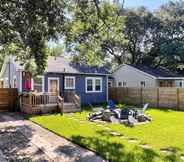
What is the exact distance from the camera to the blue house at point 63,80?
19688 mm

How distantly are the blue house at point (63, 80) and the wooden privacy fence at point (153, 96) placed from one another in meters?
1.67

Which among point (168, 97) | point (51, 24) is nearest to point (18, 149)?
point (51, 24)

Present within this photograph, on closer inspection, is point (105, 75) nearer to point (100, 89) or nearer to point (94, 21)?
point (100, 89)

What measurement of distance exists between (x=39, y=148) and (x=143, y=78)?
70.0ft

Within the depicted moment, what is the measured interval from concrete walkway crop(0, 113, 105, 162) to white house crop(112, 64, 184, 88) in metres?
18.3

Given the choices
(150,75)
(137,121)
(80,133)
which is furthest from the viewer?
(150,75)

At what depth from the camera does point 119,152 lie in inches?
287

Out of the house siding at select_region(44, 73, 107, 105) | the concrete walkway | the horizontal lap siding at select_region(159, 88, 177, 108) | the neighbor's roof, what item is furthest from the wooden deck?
the horizontal lap siding at select_region(159, 88, 177, 108)

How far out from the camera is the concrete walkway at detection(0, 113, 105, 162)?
6996 millimetres

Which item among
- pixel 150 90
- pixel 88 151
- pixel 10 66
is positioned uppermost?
pixel 10 66

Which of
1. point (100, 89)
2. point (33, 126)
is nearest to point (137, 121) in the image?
point (33, 126)

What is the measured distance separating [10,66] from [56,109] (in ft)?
24.3

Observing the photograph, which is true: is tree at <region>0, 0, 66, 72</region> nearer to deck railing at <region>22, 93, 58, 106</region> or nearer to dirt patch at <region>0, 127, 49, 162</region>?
dirt patch at <region>0, 127, 49, 162</region>

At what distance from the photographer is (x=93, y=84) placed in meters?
23.1
